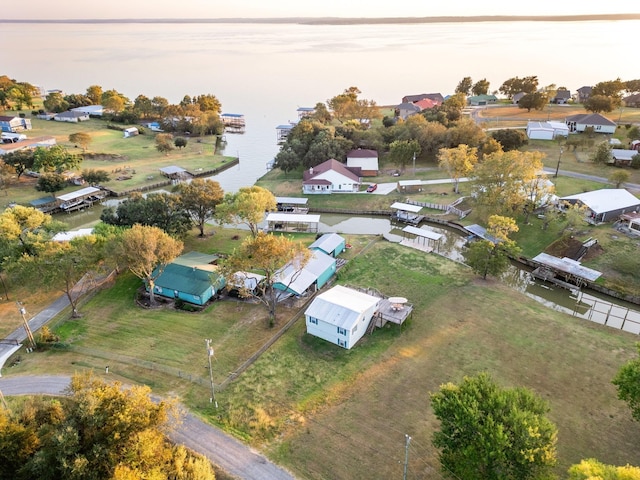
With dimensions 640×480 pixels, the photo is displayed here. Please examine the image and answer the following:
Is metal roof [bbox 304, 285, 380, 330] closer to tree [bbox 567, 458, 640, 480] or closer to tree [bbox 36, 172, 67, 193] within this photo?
tree [bbox 567, 458, 640, 480]

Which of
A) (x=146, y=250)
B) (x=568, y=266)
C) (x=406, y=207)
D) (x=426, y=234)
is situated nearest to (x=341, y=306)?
(x=146, y=250)

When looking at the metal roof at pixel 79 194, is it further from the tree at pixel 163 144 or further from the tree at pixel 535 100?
the tree at pixel 535 100

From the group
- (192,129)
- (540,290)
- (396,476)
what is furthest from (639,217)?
(192,129)

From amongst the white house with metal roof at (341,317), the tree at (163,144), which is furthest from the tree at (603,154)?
the tree at (163,144)

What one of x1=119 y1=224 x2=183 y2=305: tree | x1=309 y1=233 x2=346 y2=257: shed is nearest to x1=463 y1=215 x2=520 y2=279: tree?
x1=309 y1=233 x2=346 y2=257: shed

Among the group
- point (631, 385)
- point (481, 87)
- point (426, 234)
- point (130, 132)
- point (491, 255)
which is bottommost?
point (426, 234)

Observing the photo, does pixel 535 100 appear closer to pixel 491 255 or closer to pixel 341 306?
pixel 491 255
